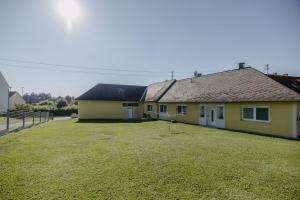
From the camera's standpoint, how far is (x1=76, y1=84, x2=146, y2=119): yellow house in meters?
31.5

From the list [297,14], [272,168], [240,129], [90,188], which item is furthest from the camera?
[240,129]

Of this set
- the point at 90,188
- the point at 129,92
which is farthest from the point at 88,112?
the point at 90,188

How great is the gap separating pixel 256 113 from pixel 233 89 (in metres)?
3.40

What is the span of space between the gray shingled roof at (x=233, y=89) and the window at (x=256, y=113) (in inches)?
38.3

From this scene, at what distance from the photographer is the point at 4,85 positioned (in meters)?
40.2

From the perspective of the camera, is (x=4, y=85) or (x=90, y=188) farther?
(x=4, y=85)

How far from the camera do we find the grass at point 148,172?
5344 mm

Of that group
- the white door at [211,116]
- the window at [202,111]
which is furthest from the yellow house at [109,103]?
the white door at [211,116]

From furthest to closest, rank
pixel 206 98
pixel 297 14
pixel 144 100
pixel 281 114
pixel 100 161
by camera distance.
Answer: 1. pixel 144 100
2. pixel 206 98
3. pixel 281 114
4. pixel 297 14
5. pixel 100 161

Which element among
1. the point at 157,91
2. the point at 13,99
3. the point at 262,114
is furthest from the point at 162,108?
the point at 13,99

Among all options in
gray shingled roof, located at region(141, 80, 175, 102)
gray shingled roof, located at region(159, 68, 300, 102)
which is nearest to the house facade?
gray shingled roof, located at region(159, 68, 300, 102)

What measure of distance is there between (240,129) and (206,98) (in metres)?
4.67

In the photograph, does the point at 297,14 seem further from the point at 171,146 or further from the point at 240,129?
the point at 240,129

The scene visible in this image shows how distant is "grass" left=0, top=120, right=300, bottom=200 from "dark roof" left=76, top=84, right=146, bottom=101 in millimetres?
21655
